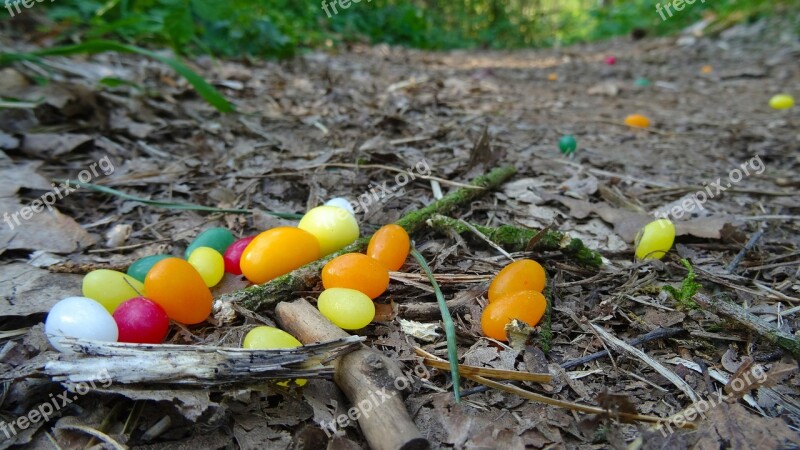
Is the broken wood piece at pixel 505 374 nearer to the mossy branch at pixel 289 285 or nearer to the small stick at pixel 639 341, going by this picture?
the small stick at pixel 639 341

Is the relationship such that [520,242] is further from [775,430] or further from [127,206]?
[127,206]

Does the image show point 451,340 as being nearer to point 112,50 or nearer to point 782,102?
point 112,50

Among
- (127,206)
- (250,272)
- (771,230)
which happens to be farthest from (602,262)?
(127,206)

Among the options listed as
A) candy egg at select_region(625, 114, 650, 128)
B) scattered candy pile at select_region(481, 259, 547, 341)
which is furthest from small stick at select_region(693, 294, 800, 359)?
candy egg at select_region(625, 114, 650, 128)

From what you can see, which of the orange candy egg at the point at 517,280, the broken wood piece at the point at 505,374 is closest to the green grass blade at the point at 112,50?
the orange candy egg at the point at 517,280

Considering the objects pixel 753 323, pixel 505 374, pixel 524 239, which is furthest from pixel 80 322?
pixel 753 323

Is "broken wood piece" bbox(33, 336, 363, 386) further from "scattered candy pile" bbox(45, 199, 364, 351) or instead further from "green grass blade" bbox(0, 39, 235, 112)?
"green grass blade" bbox(0, 39, 235, 112)
